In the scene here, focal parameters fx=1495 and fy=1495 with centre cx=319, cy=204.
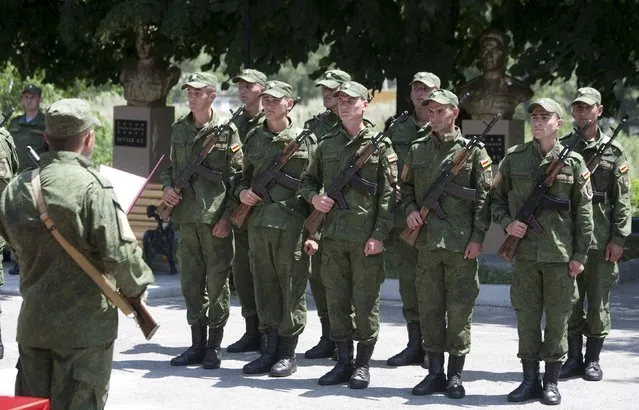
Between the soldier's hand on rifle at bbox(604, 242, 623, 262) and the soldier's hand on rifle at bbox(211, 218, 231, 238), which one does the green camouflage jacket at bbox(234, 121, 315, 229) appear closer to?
the soldier's hand on rifle at bbox(211, 218, 231, 238)

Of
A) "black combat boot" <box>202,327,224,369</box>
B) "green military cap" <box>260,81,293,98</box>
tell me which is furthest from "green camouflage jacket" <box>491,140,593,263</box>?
"black combat boot" <box>202,327,224,369</box>

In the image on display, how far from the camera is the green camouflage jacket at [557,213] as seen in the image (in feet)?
30.7

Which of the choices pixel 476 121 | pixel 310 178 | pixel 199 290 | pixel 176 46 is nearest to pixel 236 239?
pixel 199 290

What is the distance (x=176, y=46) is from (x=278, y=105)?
892 cm

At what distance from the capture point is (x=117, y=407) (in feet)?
30.6

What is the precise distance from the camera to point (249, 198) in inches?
413

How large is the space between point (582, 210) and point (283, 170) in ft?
7.27

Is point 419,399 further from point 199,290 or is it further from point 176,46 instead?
point 176,46

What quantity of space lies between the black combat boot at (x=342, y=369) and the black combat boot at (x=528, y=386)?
117 centimetres

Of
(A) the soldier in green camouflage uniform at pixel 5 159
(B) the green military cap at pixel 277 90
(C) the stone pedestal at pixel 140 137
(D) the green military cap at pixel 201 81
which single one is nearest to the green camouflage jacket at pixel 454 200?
(B) the green military cap at pixel 277 90

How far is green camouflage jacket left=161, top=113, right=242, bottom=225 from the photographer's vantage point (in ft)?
34.9

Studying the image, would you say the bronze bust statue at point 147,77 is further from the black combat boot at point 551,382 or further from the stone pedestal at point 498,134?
the black combat boot at point 551,382

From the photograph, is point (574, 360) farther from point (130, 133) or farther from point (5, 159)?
point (130, 133)

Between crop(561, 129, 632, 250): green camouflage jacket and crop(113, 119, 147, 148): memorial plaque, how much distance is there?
950 centimetres
